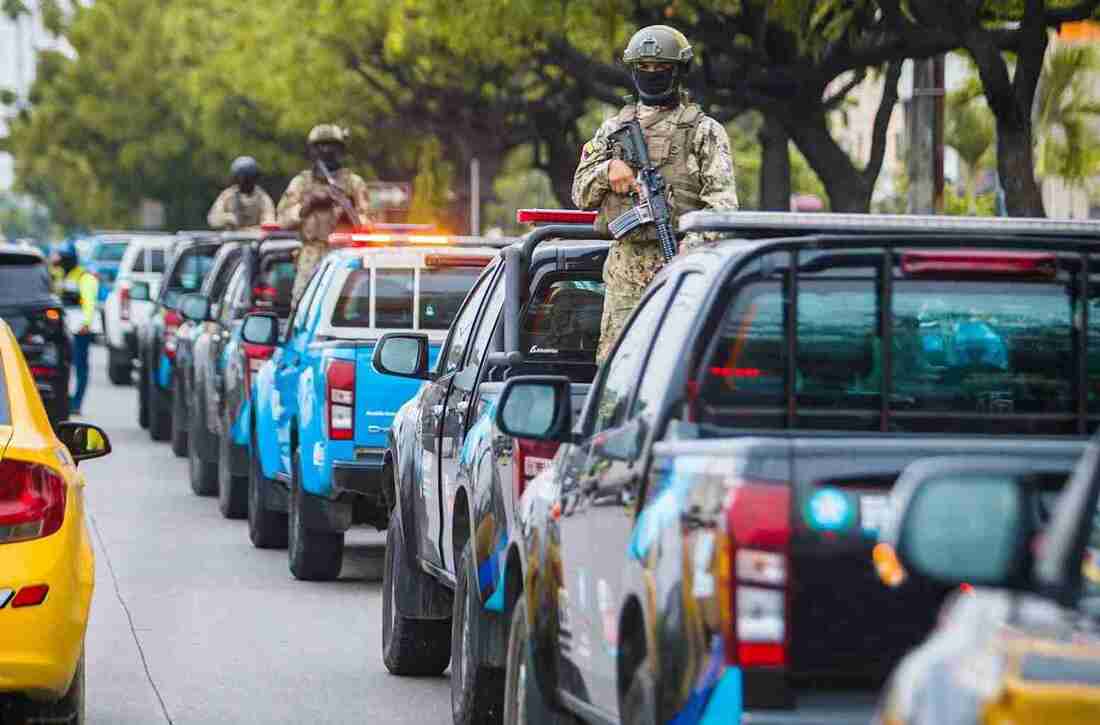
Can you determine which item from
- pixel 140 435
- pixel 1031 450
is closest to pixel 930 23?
pixel 140 435

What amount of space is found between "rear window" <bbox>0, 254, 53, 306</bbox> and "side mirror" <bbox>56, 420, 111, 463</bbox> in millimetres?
10945

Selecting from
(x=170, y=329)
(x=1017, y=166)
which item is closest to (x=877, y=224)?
(x=1017, y=166)

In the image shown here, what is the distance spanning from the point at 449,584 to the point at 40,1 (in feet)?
275

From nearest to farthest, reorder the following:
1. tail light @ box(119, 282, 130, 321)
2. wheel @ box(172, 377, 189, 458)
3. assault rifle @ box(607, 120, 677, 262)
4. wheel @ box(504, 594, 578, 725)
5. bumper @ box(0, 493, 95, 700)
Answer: wheel @ box(504, 594, 578, 725), bumper @ box(0, 493, 95, 700), assault rifle @ box(607, 120, 677, 262), wheel @ box(172, 377, 189, 458), tail light @ box(119, 282, 130, 321)

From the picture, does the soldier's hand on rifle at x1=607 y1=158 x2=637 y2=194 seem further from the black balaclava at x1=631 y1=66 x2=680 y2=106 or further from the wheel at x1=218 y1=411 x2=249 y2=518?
Result: the wheel at x1=218 y1=411 x2=249 y2=518

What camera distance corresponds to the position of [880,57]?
23.1 m

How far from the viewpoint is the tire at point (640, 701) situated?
17.9 ft

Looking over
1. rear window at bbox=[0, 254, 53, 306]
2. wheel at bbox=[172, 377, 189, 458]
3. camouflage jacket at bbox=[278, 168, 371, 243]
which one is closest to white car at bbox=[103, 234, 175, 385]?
wheel at bbox=[172, 377, 189, 458]

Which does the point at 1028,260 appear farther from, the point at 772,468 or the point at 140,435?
the point at 140,435

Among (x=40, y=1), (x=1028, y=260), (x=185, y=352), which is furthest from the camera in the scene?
(x=40, y=1)

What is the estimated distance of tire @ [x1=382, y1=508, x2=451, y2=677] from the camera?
1041 cm

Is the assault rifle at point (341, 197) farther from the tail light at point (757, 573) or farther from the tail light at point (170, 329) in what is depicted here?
the tail light at point (757, 573)

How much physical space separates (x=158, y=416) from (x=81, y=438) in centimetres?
1644

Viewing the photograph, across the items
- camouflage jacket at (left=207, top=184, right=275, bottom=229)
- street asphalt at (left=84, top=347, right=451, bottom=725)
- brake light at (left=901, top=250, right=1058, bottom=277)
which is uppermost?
camouflage jacket at (left=207, top=184, right=275, bottom=229)
